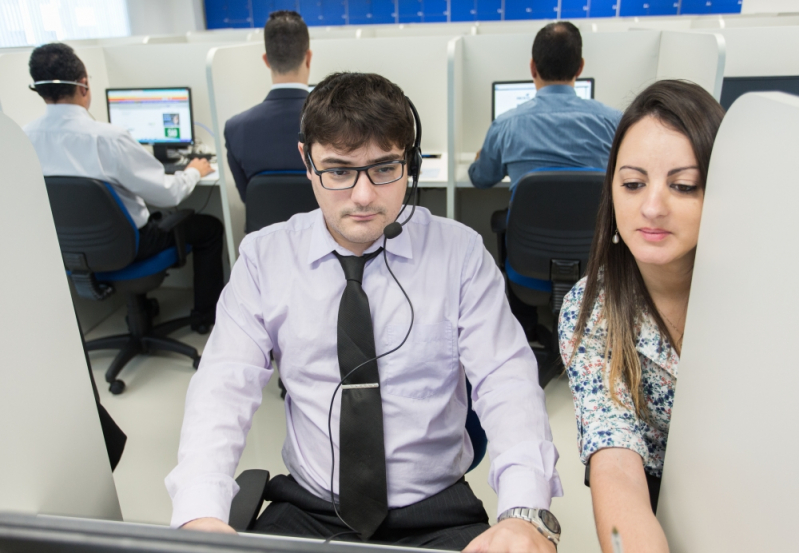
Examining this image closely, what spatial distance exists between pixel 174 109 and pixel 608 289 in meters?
2.70

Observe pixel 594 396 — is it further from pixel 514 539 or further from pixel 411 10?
pixel 411 10

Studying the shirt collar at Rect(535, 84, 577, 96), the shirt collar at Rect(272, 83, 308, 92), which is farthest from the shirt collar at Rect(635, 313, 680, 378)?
the shirt collar at Rect(272, 83, 308, 92)

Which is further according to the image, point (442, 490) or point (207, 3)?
point (207, 3)

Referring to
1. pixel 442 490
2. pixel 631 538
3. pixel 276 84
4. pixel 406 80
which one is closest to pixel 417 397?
pixel 442 490

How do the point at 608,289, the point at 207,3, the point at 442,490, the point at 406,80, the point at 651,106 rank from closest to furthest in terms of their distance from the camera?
the point at 651,106
the point at 608,289
the point at 442,490
the point at 406,80
the point at 207,3

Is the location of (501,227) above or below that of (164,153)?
below

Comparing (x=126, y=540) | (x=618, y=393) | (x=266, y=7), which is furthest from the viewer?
(x=266, y=7)

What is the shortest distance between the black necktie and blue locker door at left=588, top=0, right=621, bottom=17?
6.40 metres

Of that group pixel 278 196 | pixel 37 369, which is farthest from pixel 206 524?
pixel 278 196

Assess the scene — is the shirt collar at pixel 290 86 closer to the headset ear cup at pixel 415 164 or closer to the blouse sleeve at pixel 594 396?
the headset ear cup at pixel 415 164

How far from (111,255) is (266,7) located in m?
5.56

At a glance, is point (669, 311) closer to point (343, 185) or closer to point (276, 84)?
point (343, 185)

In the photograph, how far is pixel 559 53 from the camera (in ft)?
7.25

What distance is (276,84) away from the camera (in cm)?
235
